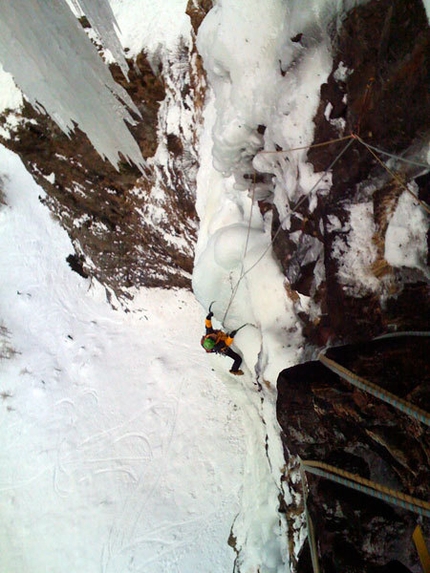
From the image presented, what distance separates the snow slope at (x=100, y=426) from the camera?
5.93 m

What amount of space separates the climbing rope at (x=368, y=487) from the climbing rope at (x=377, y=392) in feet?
1.08

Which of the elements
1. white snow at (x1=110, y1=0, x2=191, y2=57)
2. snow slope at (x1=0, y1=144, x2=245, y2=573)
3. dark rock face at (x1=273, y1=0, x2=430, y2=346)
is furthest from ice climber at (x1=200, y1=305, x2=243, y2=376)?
white snow at (x1=110, y1=0, x2=191, y2=57)

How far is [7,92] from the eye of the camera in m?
5.32

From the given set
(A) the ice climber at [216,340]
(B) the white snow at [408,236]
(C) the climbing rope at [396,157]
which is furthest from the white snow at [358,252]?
(A) the ice climber at [216,340]

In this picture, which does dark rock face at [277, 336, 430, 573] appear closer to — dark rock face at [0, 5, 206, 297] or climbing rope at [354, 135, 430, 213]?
climbing rope at [354, 135, 430, 213]

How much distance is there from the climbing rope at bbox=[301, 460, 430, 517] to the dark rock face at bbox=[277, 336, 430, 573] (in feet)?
0.18

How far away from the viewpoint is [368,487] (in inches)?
77.0

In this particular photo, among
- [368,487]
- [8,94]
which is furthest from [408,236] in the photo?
[8,94]

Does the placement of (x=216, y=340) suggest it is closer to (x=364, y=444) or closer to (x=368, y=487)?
(x=364, y=444)

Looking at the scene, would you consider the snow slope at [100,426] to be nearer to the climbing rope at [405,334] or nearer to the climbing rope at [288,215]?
the climbing rope at [288,215]

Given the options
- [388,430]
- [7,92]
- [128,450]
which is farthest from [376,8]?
[128,450]

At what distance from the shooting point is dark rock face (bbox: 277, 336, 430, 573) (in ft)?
6.19

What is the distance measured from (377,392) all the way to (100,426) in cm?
593

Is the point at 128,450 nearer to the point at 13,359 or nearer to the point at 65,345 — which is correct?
the point at 65,345
